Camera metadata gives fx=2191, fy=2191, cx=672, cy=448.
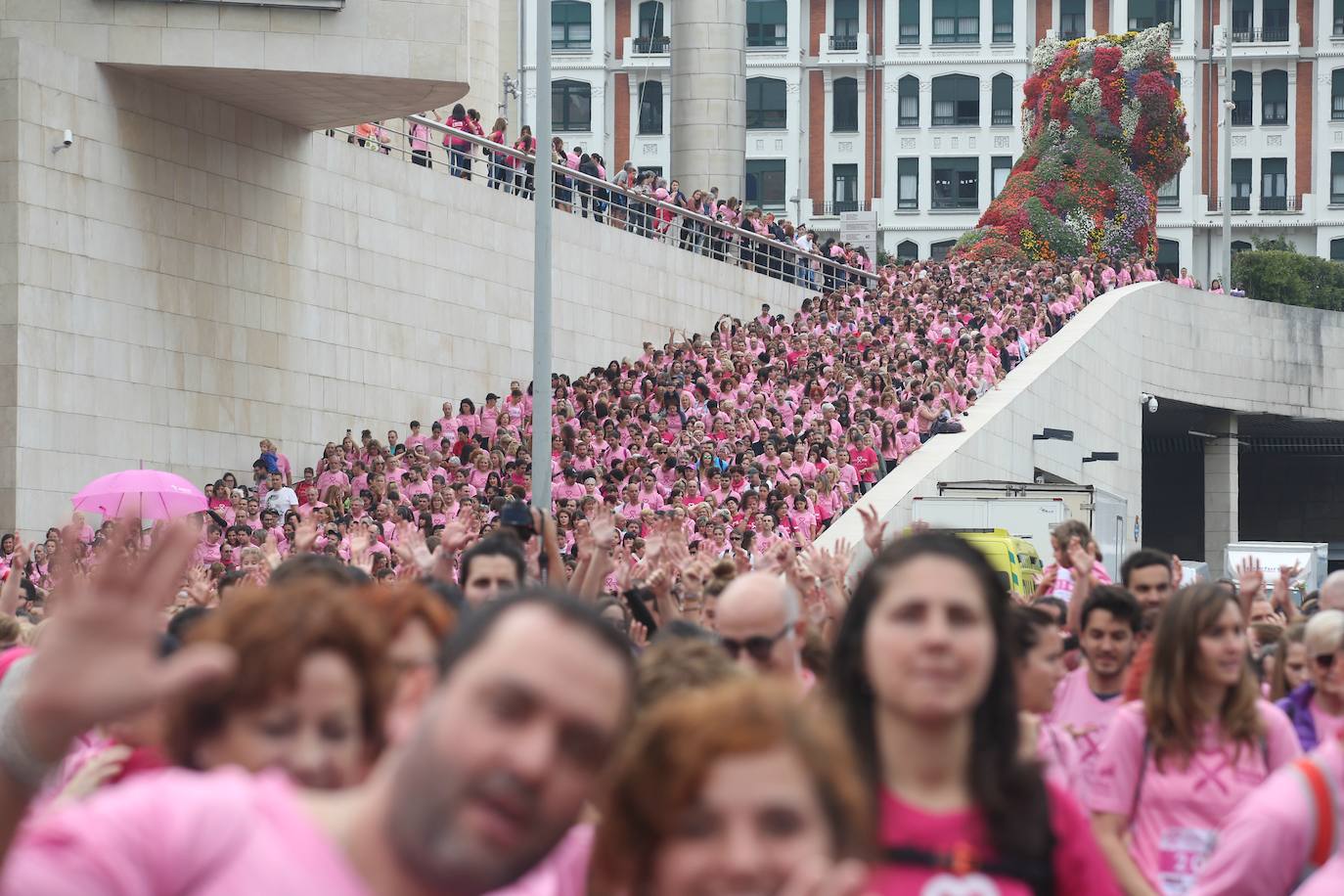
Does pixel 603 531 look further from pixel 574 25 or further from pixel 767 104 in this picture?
pixel 574 25

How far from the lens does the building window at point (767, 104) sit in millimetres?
78000

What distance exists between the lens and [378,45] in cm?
2361

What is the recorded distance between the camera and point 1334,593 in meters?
8.27

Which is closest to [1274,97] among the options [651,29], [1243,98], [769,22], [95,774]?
[1243,98]

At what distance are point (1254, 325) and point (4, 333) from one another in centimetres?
3495

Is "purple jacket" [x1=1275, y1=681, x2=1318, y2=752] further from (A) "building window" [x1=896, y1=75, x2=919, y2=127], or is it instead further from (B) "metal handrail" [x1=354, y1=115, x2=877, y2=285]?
(A) "building window" [x1=896, y1=75, x2=919, y2=127]

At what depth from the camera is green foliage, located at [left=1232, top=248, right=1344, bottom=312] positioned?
69625 millimetres

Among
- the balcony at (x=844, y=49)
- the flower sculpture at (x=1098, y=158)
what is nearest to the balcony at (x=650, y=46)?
the balcony at (x=844, y=49)

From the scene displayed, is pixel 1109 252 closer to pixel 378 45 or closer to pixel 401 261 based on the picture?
pixel 401 261

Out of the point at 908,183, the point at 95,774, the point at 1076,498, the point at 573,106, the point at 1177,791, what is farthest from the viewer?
the point at 573,106

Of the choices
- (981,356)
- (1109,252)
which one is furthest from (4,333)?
(1109,252)

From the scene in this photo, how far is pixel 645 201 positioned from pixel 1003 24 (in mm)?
44273

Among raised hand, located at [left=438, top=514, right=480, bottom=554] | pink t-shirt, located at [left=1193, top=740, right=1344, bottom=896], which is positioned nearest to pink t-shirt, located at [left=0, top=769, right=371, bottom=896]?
pink t-shirt, located at [left=1193, top=740, right=1344, bottom=896]

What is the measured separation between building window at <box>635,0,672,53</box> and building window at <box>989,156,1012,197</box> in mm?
12238
